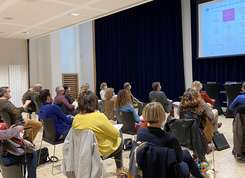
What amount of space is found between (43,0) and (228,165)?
3.67 metres

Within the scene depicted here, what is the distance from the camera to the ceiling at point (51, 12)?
503 centimetres

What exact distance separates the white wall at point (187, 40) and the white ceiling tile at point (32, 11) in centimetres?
592

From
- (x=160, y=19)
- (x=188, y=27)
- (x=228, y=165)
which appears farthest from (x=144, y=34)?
(x=228, y=165)

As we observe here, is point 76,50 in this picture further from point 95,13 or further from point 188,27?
point 95,13

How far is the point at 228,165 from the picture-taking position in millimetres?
4102

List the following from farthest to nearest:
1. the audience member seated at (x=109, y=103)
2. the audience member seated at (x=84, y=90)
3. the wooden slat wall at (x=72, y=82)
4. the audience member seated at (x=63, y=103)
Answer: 1. the wooden slat wall at (x=72, y=82)
2. the audience member seated at (x=109, y=103)
3. the audience member seated at (x=63, y=103)
4. the audience member seated at (x=84, y=90)

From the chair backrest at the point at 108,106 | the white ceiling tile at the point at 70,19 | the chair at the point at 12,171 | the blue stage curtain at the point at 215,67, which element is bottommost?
the chair at the point at 12,171

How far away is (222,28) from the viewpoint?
9047 mm

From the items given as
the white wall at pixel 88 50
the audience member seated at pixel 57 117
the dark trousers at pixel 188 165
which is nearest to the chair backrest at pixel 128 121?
the audience member seated at pixel 57 117

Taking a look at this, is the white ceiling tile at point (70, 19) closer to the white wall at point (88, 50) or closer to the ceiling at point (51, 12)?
the ceiling at point (51, 12)

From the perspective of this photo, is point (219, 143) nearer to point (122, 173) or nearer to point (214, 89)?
point (122, 173)

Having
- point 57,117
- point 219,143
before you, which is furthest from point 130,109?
point 219,143

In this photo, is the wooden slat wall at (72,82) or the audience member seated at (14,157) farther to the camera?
the wooden slat wall at (72,82)

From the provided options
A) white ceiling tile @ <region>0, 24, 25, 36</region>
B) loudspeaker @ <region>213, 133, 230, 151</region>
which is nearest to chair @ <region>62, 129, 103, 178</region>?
loudspeaker @ <region>213, 133, 230, 151</region>
